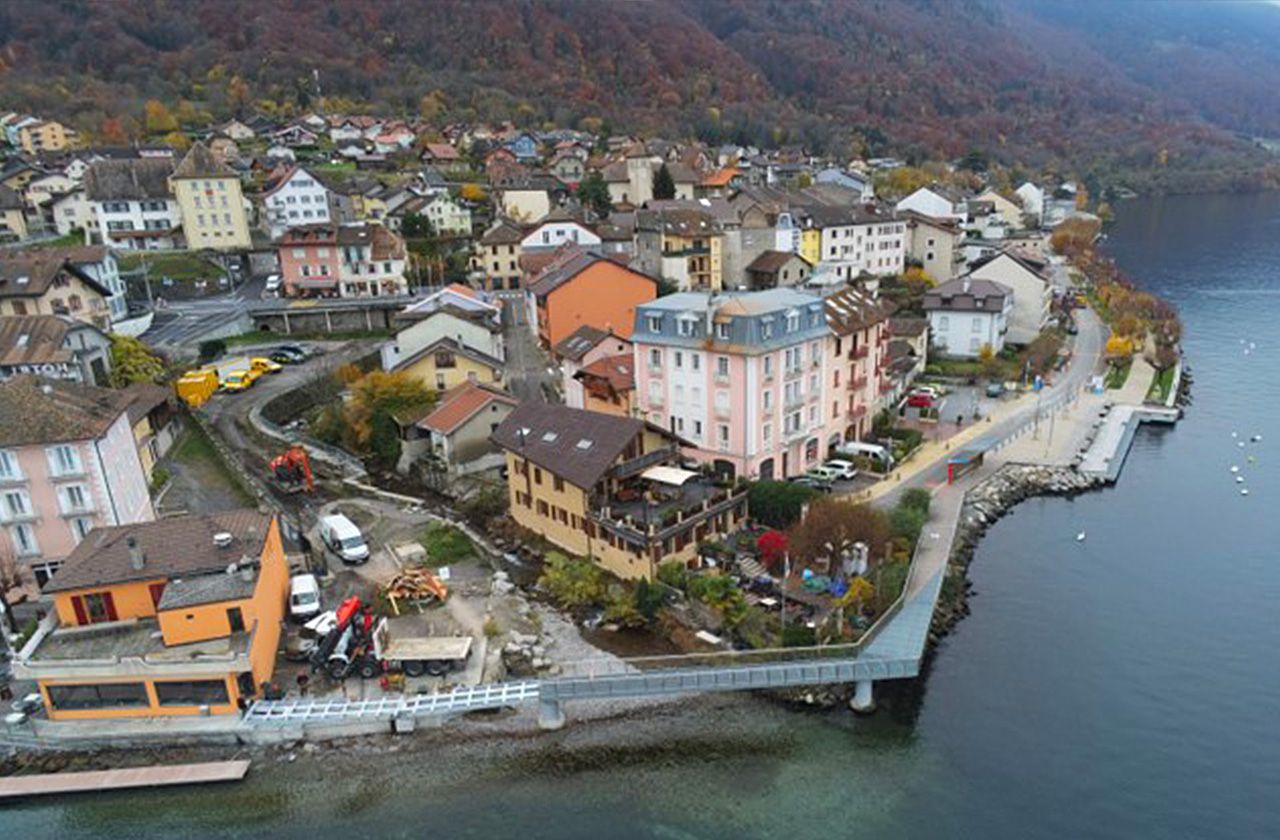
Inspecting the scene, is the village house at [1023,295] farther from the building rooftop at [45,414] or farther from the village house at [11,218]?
the village house at [11,218]

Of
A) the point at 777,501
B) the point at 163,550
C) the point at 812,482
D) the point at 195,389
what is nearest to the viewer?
the point at 163,550

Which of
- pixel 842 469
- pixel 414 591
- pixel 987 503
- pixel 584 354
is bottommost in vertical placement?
pixel 987 503

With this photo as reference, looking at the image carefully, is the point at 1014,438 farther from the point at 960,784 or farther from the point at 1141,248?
the point at 1141,248

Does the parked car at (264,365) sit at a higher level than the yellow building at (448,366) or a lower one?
lower

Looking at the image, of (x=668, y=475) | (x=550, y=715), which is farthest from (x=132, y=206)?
(x=550, y=715)

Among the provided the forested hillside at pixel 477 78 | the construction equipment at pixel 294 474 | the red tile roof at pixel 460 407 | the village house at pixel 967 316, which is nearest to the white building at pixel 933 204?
the village house at pixel 967 316

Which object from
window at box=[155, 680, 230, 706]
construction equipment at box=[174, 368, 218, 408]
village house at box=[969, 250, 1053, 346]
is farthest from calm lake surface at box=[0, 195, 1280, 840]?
village house at box=[969, 250, 1053, 346]

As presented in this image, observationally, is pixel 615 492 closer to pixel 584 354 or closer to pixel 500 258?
pixel 584 354
